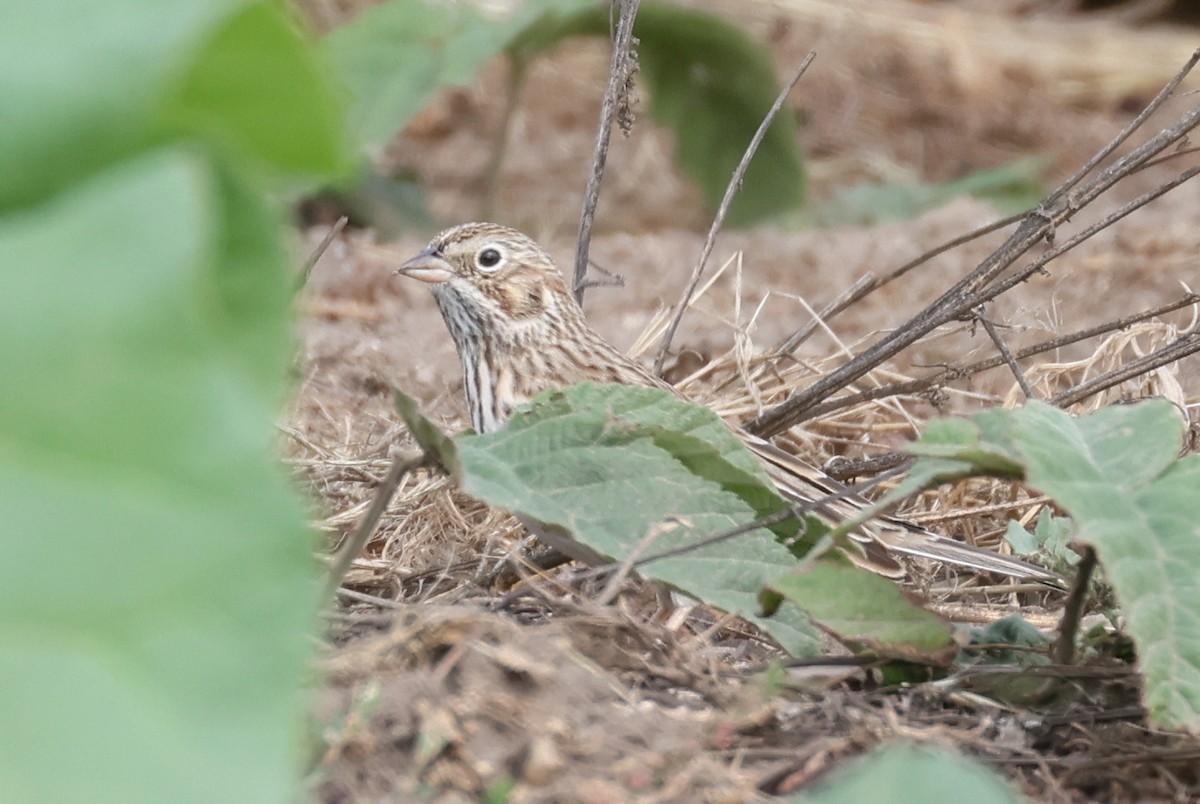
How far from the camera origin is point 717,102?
7.87 metres

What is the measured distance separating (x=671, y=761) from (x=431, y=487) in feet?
5.94

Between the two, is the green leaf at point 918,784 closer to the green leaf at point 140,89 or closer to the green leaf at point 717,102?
the green leaf at point 140,89

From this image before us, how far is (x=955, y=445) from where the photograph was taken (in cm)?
224

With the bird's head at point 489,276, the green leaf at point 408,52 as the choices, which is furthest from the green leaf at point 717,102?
the bird's head at point 489,276

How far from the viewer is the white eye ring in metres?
4.08

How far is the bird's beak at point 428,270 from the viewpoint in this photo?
4043 mm

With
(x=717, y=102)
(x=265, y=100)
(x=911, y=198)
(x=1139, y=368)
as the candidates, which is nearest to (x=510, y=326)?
(x=1139, y=368)

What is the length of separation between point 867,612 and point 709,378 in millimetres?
2232

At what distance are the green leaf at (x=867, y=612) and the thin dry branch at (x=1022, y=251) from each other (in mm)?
1132

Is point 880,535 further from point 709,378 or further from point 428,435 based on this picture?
point 428,435

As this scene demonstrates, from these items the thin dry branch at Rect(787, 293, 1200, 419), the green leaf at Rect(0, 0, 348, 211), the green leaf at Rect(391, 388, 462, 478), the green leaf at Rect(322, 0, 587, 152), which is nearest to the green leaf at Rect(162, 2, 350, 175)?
the green leaf at Rect(0, 0, 348, 211)

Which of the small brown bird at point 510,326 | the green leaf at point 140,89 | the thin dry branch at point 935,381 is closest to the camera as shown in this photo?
the green leaf at point 140,89

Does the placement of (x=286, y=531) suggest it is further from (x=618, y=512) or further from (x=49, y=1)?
(x=618, y=512)

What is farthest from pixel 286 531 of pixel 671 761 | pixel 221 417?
pixel 671 761
